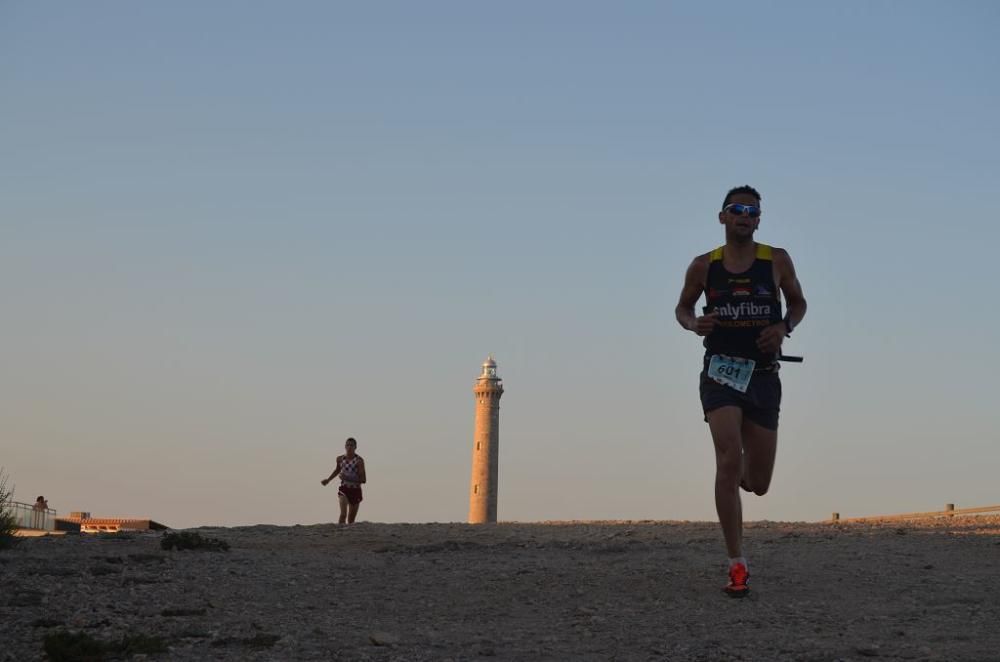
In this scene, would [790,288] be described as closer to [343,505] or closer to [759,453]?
[759,453]

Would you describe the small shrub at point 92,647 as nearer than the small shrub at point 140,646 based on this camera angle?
Yes

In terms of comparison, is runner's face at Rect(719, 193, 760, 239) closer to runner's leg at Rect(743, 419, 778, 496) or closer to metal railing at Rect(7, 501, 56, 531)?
runner's leg at Rect(743, 419, 778, 496)

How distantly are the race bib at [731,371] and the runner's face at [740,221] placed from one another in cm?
83

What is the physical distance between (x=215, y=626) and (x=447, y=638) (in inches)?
53.6

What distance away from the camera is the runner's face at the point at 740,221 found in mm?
8469

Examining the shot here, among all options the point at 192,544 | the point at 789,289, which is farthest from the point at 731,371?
the point at 192,544

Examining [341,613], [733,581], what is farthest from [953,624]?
[341,613]

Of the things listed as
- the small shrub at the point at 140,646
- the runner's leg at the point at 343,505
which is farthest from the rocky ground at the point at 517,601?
the runner's leg at the point at 343,505

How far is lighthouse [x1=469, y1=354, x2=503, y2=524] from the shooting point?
239 feet

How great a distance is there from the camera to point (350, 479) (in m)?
19.6

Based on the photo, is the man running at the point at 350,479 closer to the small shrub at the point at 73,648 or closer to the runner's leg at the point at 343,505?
the runner's leg at the point at 343,505

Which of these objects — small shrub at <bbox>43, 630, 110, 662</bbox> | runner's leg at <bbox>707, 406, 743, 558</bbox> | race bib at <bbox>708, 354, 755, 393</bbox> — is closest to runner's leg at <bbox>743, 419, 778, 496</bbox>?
runner's leg at <bbox>707, 406, 743, 558</bbox>

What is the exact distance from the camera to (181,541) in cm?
1208

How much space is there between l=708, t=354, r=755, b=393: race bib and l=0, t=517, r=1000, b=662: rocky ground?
1.41 meters
